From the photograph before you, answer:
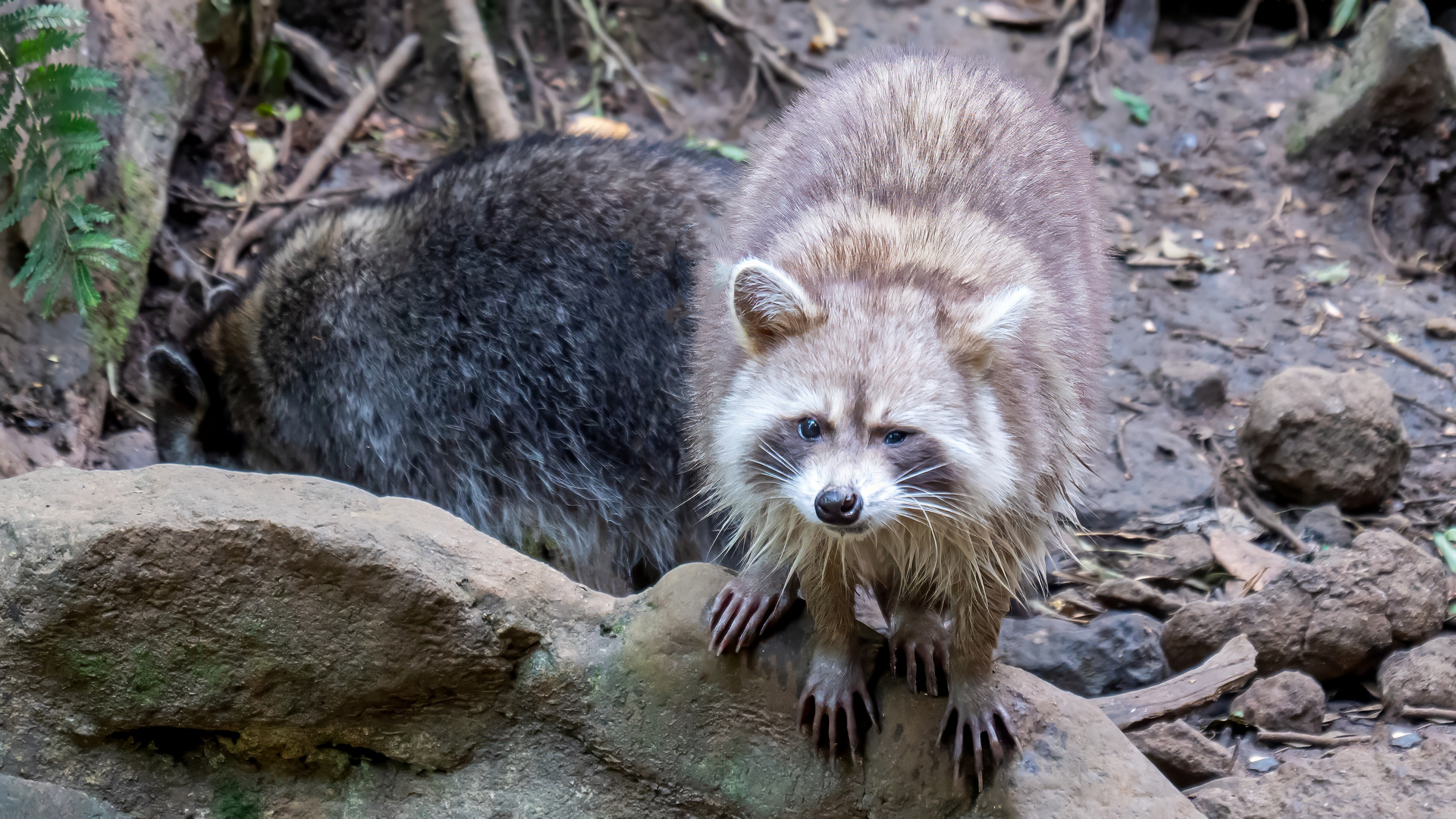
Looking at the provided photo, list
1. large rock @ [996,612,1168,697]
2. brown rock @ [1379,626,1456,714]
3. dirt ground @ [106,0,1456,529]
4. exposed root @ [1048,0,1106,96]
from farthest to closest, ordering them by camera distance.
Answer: exposed root @ [1048,0,1106,96]
dirt ground @ [106,0,1456,529]
large rock @ [996,612,1168,697]
brown rock @ [1379,626,1456,714]

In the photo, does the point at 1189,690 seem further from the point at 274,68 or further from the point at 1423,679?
the point at 274,68

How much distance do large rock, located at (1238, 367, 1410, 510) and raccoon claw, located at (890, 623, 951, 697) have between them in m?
2.29

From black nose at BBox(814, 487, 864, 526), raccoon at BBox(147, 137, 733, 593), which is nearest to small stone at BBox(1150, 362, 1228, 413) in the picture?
raccoon at BBox(147, 137, 733, 593)

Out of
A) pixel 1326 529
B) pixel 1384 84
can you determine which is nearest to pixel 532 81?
pixel 1384 84

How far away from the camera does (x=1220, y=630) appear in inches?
160

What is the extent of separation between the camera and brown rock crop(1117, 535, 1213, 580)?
15.4ft

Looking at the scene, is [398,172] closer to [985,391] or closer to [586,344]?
[586,344]

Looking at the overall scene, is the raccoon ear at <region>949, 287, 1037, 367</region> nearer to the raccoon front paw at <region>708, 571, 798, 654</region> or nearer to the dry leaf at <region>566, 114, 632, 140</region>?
the raccoon front paw at <region>708, 571, 798, 654</region>

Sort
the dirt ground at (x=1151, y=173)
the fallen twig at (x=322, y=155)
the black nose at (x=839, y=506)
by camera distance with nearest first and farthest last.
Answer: the black nose at (x=839, y=506), the dirt ground at (x=1151, y=173), the fallen twig at (x=322, y=155)

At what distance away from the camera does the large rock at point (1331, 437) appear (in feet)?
15.0

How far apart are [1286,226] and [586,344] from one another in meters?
4.31

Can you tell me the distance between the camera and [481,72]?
22.3 ft

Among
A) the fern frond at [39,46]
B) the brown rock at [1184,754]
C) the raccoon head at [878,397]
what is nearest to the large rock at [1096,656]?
the brown rock at [1184,754]

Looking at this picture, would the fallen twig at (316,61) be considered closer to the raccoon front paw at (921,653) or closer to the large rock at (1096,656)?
the large rock at (1096,656)
